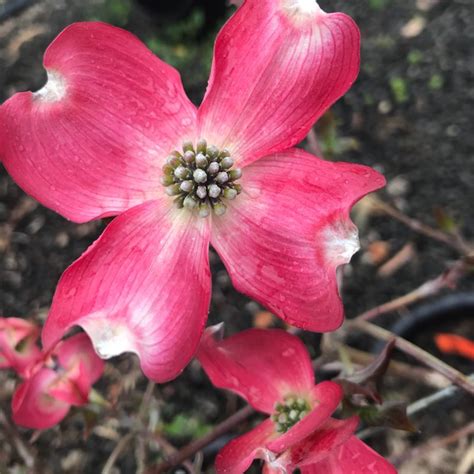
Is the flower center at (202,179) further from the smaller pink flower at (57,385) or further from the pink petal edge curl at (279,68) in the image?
the smaller pink flower at (57,385)

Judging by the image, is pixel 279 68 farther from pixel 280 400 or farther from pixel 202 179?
pixel 280 400

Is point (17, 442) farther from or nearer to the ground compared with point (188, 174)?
nearer to the ground

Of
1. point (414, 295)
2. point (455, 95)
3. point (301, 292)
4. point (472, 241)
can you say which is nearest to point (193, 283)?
point (301, 292)

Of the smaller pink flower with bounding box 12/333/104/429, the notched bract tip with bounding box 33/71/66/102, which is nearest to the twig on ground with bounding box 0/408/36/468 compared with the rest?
the smaller pink flower with bounding box 12/333/104/429

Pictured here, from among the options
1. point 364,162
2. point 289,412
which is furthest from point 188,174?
point 364,162

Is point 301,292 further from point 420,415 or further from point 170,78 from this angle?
point 420,415
